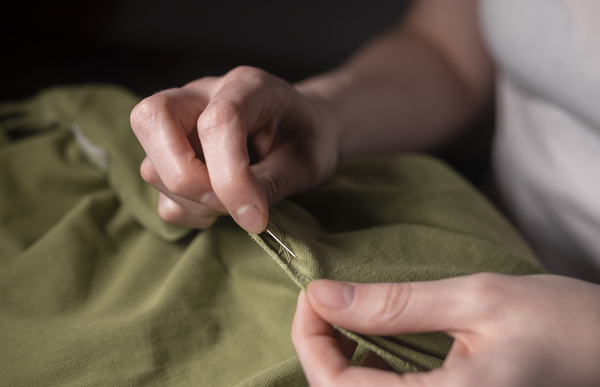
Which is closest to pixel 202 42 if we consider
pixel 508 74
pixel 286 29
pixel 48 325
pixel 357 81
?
pixel 286 29

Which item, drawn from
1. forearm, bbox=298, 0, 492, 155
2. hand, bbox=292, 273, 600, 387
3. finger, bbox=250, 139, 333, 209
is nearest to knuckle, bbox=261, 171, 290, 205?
finger, bbox=250, 139, 333, 209

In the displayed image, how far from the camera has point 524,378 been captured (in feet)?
0.81

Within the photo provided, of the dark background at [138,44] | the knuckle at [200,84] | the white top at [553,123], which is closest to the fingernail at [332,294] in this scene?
the knuckle at [200,84]

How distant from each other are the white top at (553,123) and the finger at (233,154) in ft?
1.18

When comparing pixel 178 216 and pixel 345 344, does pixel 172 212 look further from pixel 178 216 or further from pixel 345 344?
pixel 345 344

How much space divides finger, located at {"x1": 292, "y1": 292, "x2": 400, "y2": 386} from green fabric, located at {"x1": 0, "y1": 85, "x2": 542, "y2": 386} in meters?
0.02

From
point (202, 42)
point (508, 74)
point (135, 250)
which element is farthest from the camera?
point (202, 42)

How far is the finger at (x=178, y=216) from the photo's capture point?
0.40 meters

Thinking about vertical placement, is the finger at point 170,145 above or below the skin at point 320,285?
above

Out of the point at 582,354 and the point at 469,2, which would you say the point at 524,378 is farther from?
the point at 469,2

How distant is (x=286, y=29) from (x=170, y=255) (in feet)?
2.82

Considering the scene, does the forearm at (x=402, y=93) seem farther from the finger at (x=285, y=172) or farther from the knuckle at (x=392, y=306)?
the knuckle at (x=392, y=306)

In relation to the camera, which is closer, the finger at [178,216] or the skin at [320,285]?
the skin at [320,285]

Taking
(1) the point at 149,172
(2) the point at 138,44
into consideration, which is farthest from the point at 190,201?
(2) the point at 138,44
